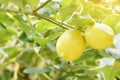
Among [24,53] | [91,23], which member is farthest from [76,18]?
[24,53]

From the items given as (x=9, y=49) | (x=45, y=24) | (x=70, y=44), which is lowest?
(x=70, y=44)

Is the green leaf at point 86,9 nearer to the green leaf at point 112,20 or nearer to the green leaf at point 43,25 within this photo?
the green leaf at point 112,20

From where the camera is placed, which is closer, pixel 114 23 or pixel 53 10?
pixel 114 23

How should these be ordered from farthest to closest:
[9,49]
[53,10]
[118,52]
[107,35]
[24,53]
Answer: [24,53] → [9,49] → [53,10] → [118,52] → [107,35]

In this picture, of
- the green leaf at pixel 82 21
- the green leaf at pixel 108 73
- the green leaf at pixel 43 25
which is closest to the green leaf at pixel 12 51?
the green leaf at pixel 43 25

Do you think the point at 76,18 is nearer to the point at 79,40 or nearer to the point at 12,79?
the point at 79,40

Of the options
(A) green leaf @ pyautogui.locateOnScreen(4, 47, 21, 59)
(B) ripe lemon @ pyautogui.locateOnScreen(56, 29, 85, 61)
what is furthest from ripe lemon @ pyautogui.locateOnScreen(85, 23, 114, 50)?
(A) green leaf @ pyautogui.locateOnScreen(4, 47, 21, 59)

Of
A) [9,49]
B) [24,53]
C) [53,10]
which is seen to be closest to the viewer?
[53,10]
